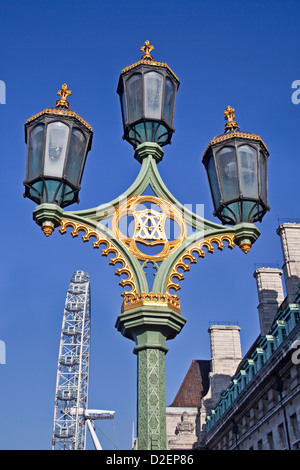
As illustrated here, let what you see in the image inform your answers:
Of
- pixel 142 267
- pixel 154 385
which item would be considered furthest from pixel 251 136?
pixel 154 385

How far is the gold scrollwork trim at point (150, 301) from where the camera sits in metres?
5.55

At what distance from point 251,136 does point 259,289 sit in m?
44.9

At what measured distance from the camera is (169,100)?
7230mm

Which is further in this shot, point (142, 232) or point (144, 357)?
point (142, 232)

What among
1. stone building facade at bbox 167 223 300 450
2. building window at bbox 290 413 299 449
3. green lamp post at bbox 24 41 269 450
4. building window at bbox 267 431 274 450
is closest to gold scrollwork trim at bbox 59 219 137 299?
green lamp post at bbox 24 41 269 450

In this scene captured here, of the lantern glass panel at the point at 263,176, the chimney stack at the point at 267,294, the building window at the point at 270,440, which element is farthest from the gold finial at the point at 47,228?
the chimney stack at the point at 267,294

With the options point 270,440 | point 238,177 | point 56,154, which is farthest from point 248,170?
point 270,440

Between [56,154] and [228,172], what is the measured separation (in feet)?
6.36

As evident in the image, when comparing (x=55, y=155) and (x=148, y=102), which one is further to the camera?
(x=148, y=102)

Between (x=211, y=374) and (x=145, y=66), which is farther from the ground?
(x=211, y=374)

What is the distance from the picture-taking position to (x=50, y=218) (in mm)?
5996

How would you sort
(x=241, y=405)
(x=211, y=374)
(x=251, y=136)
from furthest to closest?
(x=211, y=374), (x=241, y=405), (x=251, y=136)

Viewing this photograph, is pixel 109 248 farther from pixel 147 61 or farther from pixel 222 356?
pixel 222 356
